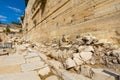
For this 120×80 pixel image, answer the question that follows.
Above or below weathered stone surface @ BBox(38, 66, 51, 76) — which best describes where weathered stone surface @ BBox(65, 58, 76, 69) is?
above

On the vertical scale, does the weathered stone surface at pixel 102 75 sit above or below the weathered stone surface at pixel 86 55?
below

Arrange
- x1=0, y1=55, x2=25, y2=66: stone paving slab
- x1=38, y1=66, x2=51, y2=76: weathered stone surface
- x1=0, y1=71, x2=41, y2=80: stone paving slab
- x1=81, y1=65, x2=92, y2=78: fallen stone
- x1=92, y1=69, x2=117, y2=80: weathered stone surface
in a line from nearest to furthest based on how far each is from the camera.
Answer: x1=92, y1=69, x2=117, y2=80: weathered stone surface → x1=81, y1=65, x2=92, y2=78: fallen stone → x1=0, y1=71, x2=41, y2=80: stone paving slab → x1=38, y1=66, x2=51, y2=76: weathered stone surface → x1=0, y1=55, x2=25, y2=66: stone paving slab

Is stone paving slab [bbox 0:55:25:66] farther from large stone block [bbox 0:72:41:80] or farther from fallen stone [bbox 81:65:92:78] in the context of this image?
fallen stone [bbox 81:65:92:78]

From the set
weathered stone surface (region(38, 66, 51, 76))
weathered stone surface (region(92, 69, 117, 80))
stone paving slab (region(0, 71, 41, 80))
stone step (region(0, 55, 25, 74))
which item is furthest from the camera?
stone step (region(0, 55, 25, 74))

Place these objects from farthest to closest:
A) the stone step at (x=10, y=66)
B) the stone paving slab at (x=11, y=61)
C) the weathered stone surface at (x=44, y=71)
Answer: the stone paving slab at (x=11, y=61)
the stone step at (x=10, y=66)
the weathered stone surface at (x=44, y=71)

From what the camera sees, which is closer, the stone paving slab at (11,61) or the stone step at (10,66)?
the stone step at (10,66)

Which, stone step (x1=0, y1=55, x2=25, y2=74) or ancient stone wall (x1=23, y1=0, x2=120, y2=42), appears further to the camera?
stone step (x1=0, y1=55, x2=25, y2=74)

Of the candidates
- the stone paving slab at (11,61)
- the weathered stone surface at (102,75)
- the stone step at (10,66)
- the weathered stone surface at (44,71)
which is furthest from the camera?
the stone paving slab at (11,61)

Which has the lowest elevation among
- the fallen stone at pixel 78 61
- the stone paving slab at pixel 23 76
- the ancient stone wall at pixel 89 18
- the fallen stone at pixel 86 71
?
the stone paving slab at pixel 23 76

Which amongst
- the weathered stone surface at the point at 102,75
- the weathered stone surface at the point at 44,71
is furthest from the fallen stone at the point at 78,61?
the weathered stone surface at the point at 44,71

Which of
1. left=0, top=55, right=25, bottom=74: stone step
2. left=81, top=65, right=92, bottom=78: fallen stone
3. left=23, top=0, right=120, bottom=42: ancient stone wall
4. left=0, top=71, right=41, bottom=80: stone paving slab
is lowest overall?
left=0, top=71, right=41, bottom=80: stone paving slab

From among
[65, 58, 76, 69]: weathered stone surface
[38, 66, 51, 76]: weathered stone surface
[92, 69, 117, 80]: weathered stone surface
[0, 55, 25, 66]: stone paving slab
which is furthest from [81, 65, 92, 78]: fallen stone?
[0, 55, 25, 66]: stone paving slab

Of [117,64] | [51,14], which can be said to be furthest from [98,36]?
[51,14]

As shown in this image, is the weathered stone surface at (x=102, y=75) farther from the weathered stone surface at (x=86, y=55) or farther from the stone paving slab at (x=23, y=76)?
the stone paving slab at (x=23, y=76)
